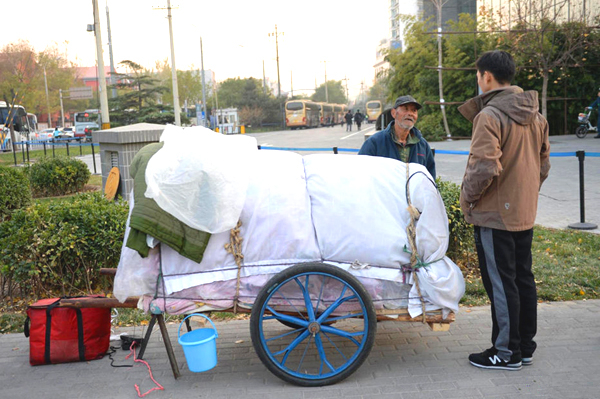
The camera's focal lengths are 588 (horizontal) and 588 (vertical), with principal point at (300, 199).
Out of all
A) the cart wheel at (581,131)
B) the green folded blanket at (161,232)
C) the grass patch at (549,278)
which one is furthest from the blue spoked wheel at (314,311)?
the cart wheel at (581,131)

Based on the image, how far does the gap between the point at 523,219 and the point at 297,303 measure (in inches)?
62.8

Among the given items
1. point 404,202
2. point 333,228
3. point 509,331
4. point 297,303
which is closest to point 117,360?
point 297,303

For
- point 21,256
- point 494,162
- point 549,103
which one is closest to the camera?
point 494,162

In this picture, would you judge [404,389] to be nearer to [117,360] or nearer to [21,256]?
[117,360]

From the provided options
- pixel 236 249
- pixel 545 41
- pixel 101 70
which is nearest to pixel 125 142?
pixel 236 249

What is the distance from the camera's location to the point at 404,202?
404 cm

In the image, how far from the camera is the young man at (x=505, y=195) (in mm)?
3826

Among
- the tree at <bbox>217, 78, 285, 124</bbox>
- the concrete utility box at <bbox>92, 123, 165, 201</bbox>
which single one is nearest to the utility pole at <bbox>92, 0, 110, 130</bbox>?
the concrete utility box at <bbox>92, 123, 165, 201</bbox>

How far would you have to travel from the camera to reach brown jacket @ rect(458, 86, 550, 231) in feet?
12.4

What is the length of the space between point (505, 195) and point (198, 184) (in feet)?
6.63

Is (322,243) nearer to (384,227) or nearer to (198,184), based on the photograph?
(384,227)

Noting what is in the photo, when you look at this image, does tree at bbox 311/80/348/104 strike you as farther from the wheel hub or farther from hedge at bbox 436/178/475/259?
the wheel hub

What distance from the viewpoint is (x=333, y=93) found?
133375 millimetres

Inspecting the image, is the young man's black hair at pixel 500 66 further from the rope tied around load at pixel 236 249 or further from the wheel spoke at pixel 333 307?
the rope tied around load at pixel 236 249
